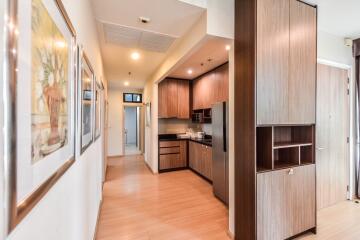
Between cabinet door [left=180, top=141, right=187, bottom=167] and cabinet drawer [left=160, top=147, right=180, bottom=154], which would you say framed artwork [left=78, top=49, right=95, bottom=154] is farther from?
cabinet door [left=180, top=141, right=187, bottom=167]

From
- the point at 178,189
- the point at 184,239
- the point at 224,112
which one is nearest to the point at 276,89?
the point at 224,112

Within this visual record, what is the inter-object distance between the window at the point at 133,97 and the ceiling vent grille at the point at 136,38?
13.7ft

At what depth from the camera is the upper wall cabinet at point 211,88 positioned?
3801 millimetres

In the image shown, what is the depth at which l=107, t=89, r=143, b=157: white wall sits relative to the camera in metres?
6.64

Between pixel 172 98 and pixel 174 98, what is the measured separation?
0.20ft

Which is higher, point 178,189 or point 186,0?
point 186,0

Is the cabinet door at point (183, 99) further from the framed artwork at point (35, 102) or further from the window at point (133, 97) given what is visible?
the framed artwork at point (35, 102)

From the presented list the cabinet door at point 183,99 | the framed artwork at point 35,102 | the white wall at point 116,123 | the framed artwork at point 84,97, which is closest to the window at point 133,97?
the white wall at point 116,123

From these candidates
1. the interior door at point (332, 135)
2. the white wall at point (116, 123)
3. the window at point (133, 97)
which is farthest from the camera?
the window at point (133, 97)

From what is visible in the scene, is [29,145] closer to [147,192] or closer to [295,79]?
[295,79]

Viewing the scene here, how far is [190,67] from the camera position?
13.5ft

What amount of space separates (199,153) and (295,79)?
9.32 feet

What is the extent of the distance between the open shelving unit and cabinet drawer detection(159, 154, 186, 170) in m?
2.94

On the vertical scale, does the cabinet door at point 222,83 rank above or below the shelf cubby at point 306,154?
above
